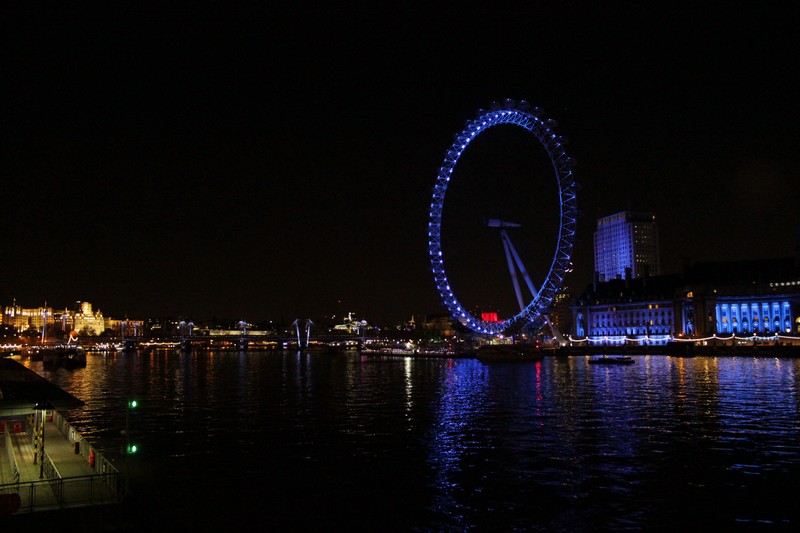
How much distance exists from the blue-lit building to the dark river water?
393ft

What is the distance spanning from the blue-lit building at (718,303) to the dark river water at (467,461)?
4718 inches

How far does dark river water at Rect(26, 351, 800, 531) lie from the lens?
19875 millimetres

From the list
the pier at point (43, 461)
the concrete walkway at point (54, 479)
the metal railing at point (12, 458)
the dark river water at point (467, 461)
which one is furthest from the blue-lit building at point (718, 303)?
the metal railing at point (12, 458)

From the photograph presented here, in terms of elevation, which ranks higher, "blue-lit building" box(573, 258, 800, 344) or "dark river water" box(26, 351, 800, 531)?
"blue-lit building" box(573, 258, 800, 344)

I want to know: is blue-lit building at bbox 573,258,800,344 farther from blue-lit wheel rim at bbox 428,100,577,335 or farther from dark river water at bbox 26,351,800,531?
dark river water at bbox 26,351,800,531

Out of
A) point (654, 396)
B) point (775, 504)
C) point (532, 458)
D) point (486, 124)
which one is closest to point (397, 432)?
point (532, 458)

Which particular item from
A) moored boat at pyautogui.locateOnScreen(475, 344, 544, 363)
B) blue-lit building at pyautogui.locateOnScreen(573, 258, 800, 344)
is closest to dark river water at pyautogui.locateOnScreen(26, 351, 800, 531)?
moored boat at pyautogui.locateOnScreen(475, 344, 544, 363)

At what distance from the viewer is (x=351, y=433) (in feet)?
116

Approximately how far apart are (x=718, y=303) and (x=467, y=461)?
15615cm

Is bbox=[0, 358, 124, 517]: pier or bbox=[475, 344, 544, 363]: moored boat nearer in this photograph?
bbox=[0, 358, 124, 517]: pier

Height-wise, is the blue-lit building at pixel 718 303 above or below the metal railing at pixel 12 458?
above

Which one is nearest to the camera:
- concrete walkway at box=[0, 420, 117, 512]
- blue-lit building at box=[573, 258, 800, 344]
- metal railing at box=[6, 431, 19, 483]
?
concrete walkway at box=[0, 420, 117, 512]

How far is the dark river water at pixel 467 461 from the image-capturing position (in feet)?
65.2

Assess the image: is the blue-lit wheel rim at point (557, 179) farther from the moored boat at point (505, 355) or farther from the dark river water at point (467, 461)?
the dark river water at point (467, 461)
